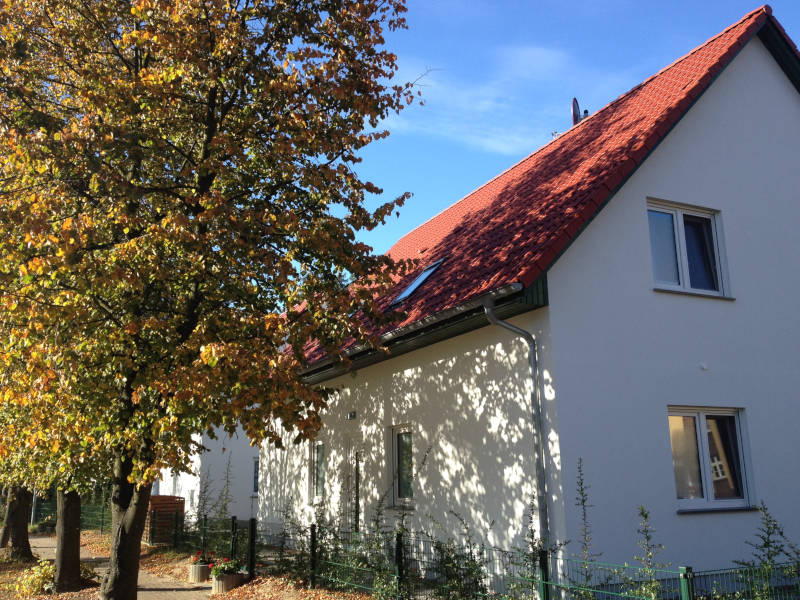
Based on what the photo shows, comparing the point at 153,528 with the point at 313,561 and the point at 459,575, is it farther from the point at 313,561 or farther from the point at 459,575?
the point at 459,575

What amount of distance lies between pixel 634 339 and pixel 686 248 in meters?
2.03

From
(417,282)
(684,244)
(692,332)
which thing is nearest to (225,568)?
(417,282)

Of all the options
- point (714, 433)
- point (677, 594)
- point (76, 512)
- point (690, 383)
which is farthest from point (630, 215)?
point (76, 512)

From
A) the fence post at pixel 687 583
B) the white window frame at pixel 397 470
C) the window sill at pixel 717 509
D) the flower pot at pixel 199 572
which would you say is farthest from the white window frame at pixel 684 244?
the flower pot at pixel 199 572

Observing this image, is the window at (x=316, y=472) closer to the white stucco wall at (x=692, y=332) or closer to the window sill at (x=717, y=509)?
the white stucco wall at (x=692, y=332)

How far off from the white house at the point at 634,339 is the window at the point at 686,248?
0.10 feet

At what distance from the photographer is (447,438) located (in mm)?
10367

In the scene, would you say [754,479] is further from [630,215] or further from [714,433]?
[630,215]

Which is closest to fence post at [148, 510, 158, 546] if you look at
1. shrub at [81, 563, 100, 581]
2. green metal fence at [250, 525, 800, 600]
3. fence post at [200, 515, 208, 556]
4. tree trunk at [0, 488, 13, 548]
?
A: fence post at [200, 515, 208, 556]

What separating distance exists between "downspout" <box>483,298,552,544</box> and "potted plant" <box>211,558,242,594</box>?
5.88 metres

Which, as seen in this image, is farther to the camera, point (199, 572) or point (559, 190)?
point (199, 572)

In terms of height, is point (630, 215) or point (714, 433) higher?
point (630, 215)

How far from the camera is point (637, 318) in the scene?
30.5 feet

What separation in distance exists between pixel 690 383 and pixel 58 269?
7963mm
